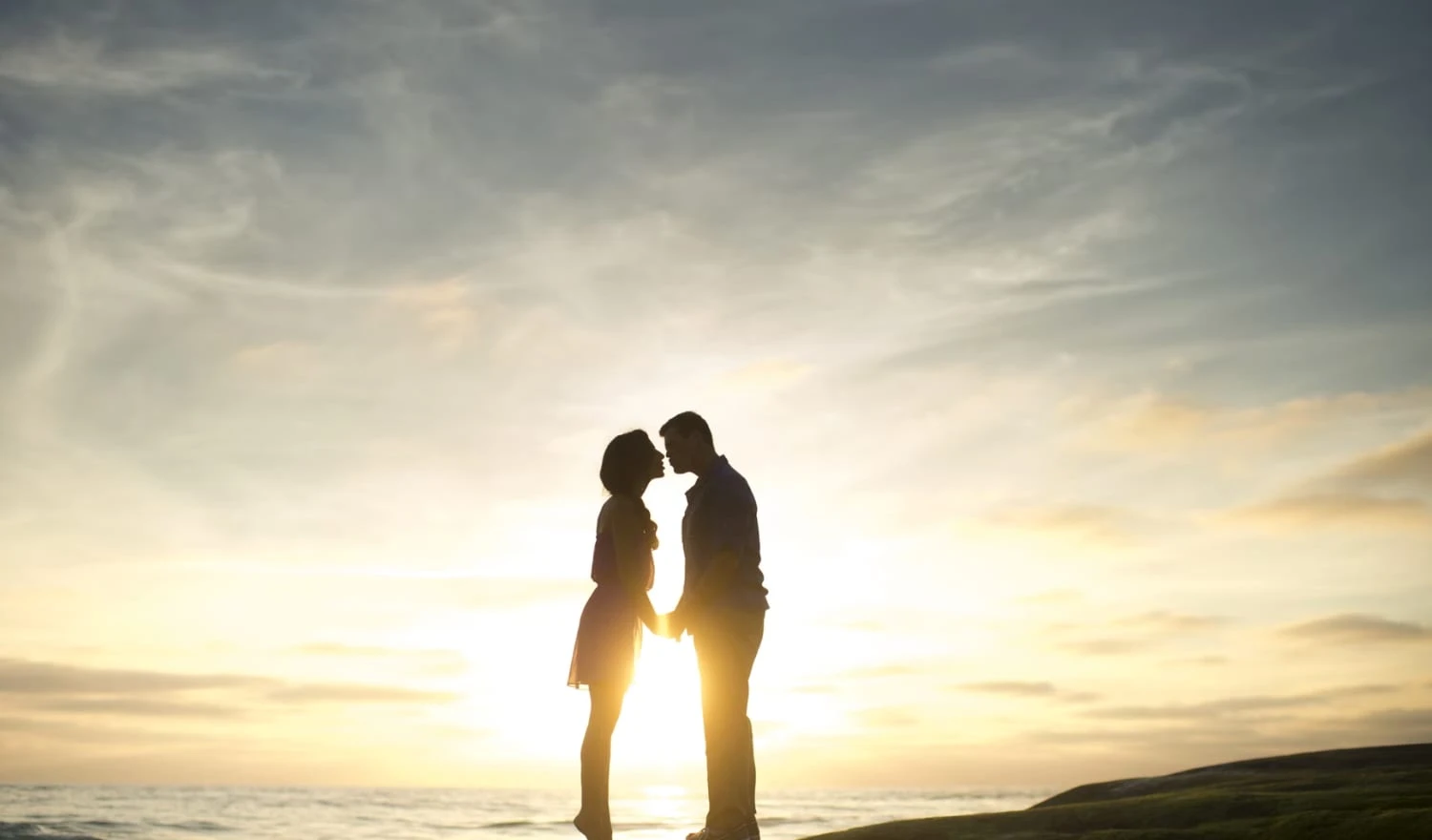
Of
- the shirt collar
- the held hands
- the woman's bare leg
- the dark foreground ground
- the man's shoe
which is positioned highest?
the shirt collar

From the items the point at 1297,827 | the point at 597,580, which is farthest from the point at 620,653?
the point at 1297,827

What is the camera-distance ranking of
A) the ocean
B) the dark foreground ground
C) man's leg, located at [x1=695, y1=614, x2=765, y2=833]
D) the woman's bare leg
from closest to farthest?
the woman's bare leg < man's leg, located at [x1=695, y1=614, x2=765, y2=833] < the dark foreground ground < the ocean

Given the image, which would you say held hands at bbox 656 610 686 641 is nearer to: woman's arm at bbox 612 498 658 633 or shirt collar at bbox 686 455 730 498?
woman's arm at bbox 612 498 658 633

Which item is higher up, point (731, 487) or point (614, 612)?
point (731, 487)

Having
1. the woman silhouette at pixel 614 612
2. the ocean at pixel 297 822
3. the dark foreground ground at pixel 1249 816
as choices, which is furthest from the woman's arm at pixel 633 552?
the ocean at pixel 297 822

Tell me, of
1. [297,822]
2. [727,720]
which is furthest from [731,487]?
[297,822]

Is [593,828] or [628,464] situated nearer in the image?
[593,828]

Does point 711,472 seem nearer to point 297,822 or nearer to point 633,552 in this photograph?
point 633,552

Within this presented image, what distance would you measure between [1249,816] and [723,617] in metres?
6.00

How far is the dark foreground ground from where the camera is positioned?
9523mm

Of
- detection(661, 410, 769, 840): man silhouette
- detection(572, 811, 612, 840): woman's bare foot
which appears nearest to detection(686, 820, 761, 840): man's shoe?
detection(661, 410, 769, 840): man silhouette

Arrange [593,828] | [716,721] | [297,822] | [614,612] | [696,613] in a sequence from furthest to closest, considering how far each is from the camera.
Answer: [297,822] → [614,612] → [696,613] → [716,721] → [593,828]

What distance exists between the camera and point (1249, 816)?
1129cm

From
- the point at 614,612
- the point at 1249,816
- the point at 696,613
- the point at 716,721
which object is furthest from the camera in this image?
the point at 1249,816
